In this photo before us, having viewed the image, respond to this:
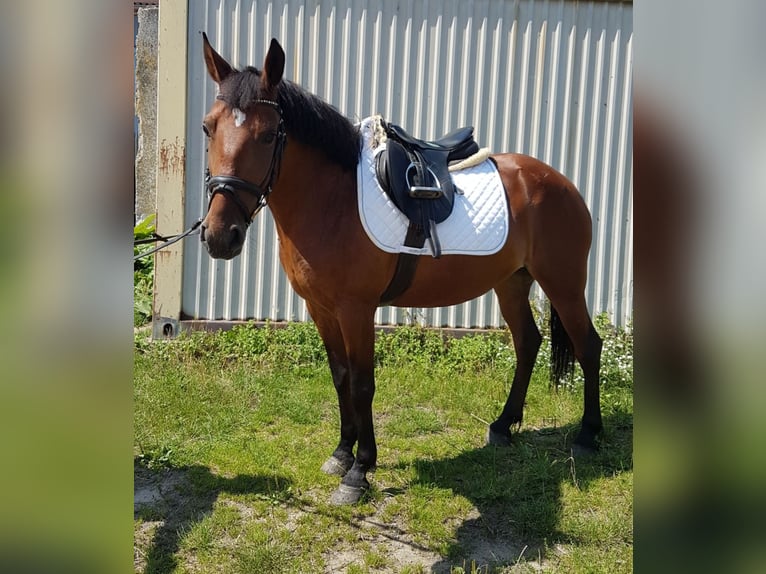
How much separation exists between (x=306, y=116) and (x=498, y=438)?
2.30m

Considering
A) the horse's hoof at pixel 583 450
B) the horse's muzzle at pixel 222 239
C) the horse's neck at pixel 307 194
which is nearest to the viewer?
the horse's muzzle at pixel 222 239

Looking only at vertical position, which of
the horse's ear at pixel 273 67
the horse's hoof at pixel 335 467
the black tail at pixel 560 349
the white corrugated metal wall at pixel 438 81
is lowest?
the horse's hoof at pixel 335 467

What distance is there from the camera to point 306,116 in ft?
8.80

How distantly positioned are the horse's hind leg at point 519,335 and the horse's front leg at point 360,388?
3.45ft

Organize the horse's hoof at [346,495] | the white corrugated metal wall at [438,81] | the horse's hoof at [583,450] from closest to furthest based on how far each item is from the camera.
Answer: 1. the horse's hoof at [346,495]
2. the horse's hoof at [583,450]
3. the white corrugated metal wall at [438,81]

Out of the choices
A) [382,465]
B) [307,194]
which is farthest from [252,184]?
[382,465]

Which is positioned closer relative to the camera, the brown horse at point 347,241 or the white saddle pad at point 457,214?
the brown horse at point 347,241

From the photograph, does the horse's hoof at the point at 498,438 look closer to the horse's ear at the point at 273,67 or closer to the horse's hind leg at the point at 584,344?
the horse's hind leg at the point at 584,344

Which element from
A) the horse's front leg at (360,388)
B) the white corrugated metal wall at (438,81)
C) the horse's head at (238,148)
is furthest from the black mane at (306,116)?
the white corrugated metal wall at (438,81)

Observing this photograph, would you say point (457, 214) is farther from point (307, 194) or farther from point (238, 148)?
point (238, 148)

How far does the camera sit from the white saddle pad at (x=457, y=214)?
2.81 metres

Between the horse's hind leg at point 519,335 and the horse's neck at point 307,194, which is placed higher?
the horse's neck at point 307,194
